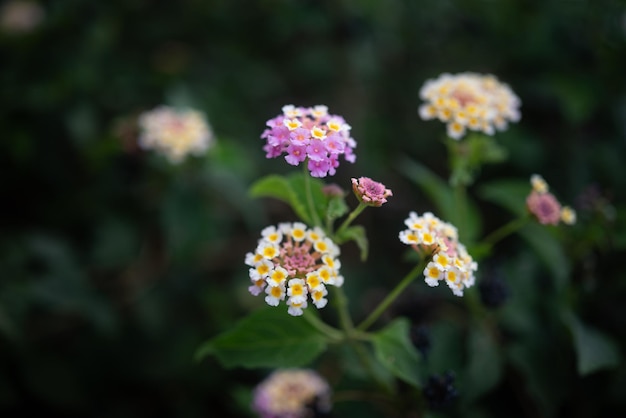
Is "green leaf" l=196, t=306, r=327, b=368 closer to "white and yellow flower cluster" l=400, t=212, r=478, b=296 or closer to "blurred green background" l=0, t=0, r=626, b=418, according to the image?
"white and yellow flower cluster" l=400, t=212, r=478, b=296

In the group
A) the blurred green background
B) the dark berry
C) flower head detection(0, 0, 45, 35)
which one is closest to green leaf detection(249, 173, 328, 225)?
the dark berry

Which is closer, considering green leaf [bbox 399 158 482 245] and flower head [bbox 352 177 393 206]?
flower head [bbox 352 177 393 206]

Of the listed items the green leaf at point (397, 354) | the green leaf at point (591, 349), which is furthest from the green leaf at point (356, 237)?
the green leaf at point (591, 349)

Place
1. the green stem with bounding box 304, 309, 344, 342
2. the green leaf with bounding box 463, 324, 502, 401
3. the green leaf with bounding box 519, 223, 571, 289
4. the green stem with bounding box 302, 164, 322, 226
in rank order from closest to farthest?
1. the green stem with bounding box 302, 164, 322, 226
2. the green stem with bounding box 304, 309, 344, 342
3. the green leaf with bounding box 463, 324, 502, 401
4. the green leaf with bounding box 519, 223, 571, 289

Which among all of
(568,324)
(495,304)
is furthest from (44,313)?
(568,324)

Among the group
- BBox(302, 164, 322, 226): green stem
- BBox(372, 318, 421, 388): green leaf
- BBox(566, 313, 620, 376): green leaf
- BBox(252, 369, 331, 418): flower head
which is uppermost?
BBox(302, 164, 322, 226): green stem
